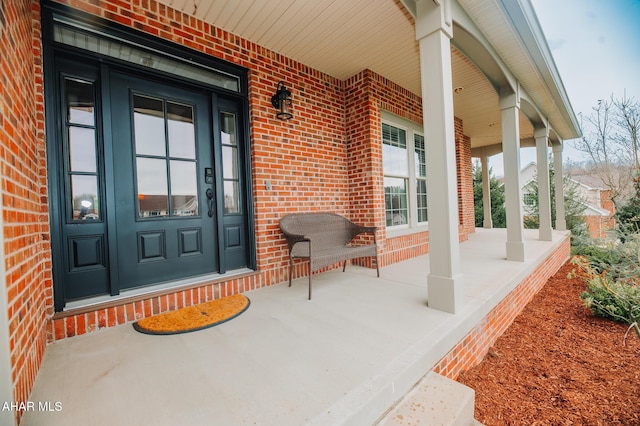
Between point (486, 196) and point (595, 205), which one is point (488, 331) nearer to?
point (486, 196)

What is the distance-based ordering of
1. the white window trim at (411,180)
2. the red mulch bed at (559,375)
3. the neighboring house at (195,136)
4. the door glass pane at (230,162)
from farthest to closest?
the white window trim at (411,180), the door glass pane at (230,162), the neighboring house at (195,136), the red mulch bed at (559,375)

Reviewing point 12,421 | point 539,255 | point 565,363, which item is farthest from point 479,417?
point 539,255

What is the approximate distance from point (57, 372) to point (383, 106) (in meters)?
4.48

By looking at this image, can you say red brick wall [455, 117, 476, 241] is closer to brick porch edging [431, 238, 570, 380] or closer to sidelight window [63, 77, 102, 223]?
brick porch edging [431, 238, 570, 380]

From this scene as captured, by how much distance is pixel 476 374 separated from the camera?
6.61ft

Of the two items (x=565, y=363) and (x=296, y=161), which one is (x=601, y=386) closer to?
(x=565, y=363)

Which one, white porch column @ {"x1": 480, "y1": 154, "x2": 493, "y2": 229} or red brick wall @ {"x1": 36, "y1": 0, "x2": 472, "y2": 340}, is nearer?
red brick wall @ {"x1": 36, "y1": 0, "x2": 472, "y2": 340}

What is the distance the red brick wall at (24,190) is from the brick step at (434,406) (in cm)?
176

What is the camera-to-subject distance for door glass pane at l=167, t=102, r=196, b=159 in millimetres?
2711

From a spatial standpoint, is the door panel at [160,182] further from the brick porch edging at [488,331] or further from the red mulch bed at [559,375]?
the red mulch bed at [559,375]

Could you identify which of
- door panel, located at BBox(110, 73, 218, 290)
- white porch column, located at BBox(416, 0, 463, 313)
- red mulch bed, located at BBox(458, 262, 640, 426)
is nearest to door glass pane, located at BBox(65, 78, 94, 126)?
door panel, located at BBox(110, 73, 218, 290)

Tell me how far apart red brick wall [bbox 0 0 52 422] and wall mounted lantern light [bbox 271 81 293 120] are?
1986 mm

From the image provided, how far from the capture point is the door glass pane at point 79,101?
222 cm

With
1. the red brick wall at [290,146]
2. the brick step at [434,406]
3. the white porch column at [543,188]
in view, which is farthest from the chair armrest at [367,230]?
the white porch column at [543,188]
